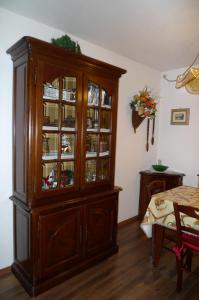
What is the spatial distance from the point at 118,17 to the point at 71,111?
991mm

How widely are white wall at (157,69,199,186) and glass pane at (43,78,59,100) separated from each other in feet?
7.86

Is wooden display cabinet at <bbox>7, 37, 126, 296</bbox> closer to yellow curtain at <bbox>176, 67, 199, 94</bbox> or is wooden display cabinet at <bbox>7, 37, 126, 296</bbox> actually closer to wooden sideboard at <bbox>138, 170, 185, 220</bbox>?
yellow curtain at <bbox>176, 67, 199, 94</bbox>

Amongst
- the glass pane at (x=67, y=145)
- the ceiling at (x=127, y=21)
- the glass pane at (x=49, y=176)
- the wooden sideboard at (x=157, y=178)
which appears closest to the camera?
the ceiling at (x=127, y=21)

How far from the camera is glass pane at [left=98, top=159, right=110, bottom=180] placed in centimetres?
244

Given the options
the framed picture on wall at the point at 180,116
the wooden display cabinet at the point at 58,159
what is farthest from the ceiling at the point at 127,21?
the framed picture on wall at the point at 180,116

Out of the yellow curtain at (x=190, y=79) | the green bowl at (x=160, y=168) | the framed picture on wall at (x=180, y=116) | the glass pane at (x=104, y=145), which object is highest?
the yellow curtain at (x=190, y=79)

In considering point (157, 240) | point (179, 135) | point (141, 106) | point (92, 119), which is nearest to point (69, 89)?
point (92, 119)

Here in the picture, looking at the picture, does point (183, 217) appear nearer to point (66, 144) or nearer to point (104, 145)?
point (104, 145)

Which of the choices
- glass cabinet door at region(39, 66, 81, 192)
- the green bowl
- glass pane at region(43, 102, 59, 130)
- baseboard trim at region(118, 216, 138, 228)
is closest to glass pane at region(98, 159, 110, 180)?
glass cabinet door at region(39, 66, 81, 192)

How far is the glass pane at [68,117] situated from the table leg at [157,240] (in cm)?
138

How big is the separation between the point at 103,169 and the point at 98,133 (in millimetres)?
426

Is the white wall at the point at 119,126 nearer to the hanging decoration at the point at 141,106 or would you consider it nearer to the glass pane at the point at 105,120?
the hanging decoration at the point at 141,106

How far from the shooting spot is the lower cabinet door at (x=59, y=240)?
1926mm

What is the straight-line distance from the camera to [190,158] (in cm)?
353
